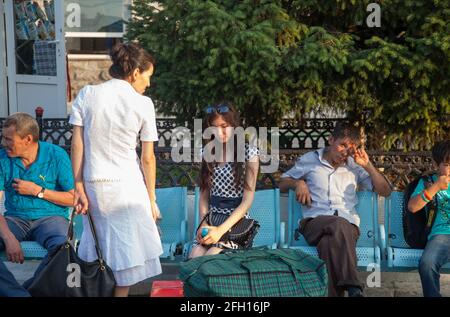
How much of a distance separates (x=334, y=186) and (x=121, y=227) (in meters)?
1.78

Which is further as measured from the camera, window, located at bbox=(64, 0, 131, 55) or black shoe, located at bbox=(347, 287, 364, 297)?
window, located at bbox=(64, 0, 131, 55)

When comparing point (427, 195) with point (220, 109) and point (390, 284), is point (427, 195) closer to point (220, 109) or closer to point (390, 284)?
point (390, 284)

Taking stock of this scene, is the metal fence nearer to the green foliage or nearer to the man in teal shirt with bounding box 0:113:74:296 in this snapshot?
the green foliage

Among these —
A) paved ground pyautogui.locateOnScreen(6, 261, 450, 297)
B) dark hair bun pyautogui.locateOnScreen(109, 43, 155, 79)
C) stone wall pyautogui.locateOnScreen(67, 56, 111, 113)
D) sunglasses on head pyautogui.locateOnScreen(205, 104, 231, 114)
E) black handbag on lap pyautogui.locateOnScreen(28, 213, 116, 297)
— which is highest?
stone wall pyautogui.locateOnScreen(67, 56, 111, 113)

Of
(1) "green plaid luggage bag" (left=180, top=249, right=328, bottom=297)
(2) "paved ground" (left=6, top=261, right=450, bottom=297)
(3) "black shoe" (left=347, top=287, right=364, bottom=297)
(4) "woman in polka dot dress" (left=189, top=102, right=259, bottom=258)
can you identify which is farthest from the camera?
(2) "paved ground" (left=6, top=261, right=450, bottom=297)

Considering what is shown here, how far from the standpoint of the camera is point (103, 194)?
4609 millimetres

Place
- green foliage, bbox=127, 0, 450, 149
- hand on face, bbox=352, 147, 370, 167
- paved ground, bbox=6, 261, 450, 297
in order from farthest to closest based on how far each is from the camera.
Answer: green foliage, bbox=127, 0, 450, 149, paved ground, bbox=6, 261, 450, 297, hand on face, bbox=352, 147, 370, 167

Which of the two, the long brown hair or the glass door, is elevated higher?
the glass door

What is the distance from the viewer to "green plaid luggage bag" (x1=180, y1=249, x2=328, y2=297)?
4.34 metres

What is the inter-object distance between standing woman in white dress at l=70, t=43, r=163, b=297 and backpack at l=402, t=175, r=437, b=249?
74.0 inches

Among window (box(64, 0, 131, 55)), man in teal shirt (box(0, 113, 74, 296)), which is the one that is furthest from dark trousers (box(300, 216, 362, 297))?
window (box(64, 0, 131, 55))

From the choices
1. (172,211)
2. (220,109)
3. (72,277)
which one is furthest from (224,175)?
(72,277)

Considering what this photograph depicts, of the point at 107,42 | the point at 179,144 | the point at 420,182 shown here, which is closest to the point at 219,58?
the point at 179,144

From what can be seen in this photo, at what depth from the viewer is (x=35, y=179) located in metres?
5.64
